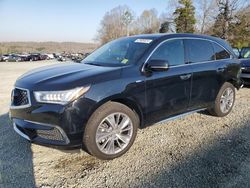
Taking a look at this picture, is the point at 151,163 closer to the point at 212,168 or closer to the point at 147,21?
the point at 212,168

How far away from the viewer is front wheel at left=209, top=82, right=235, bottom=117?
4957mm

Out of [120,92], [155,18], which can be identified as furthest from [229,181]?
[155,18]

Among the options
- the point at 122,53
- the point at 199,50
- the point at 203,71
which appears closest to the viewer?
the point at 122,53

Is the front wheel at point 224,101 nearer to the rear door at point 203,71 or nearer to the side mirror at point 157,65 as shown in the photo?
the rear door at point 203,71

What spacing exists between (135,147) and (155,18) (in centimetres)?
7533

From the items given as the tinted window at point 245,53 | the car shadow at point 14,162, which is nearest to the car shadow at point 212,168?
the car shadow at point 14,162

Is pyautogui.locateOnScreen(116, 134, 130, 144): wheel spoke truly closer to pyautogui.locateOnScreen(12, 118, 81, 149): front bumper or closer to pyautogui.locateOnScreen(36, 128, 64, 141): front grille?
pyautogui.locateOnScreen(12, 118, 81, 149): front bumper

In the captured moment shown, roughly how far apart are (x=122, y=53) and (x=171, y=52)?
826mm

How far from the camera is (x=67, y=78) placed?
3182 mm

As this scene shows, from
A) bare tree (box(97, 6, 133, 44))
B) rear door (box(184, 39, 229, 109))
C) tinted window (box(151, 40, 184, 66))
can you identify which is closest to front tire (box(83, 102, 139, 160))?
tinted window (box(151, 40, 184, 66))

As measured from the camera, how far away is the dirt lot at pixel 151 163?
2.87 metres

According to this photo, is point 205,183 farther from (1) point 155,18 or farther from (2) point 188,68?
(1) point 155,18

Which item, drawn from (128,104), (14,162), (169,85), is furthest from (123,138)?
(14,162)

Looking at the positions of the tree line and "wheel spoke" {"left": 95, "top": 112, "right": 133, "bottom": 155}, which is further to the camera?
the tree line
